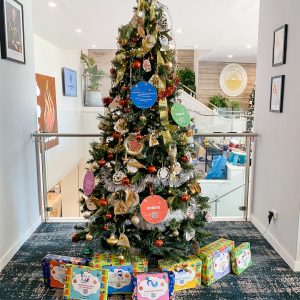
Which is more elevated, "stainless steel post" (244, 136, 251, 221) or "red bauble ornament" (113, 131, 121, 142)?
"red bauble ornament" (113, 131, 121, 142)

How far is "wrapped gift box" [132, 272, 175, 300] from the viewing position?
1872 millimetres

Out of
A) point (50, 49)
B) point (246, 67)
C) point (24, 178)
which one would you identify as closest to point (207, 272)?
point (24, 178)

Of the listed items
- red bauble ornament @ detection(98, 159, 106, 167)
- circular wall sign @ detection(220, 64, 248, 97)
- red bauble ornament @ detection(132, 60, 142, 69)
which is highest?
circular wall sign @ detection(220, 64, 248, 97)

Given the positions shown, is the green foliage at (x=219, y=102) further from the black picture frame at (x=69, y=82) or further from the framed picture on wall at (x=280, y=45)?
the framed picture on wall at (x=280, y=45)

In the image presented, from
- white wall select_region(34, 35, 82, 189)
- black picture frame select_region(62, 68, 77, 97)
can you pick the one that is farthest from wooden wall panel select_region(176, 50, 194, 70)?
black picture frame select_region(62, 68, 77, 97)

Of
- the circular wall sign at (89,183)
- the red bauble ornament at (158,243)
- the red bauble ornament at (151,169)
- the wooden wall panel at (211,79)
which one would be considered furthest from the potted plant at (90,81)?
the red bauble ornament at (158,243)

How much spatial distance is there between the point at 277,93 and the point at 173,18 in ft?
8.61

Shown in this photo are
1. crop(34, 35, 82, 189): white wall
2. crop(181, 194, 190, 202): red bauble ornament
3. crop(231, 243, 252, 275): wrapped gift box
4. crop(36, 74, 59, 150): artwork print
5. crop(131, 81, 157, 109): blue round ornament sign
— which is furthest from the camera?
crop(34, 35, 82, 189): white wall

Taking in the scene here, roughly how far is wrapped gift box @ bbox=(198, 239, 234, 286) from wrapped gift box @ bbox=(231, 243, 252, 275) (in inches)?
1.5

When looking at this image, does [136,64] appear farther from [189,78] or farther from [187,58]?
[187,58]

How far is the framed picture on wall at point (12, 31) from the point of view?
90.4 inches

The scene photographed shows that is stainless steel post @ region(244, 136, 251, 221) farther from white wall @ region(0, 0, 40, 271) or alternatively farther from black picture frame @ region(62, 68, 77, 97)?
black picture frame @ region(62, 68, 77, 97)

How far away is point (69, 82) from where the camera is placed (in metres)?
7.91

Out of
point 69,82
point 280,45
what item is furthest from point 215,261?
point 69,82
